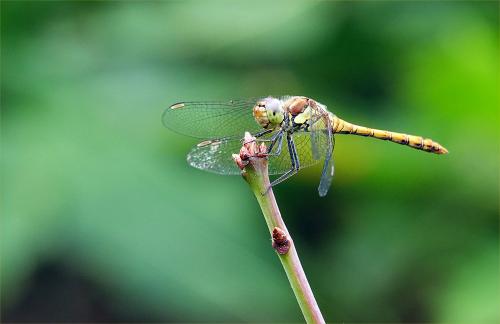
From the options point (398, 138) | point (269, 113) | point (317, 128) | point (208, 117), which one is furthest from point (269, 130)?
point (398, 138)

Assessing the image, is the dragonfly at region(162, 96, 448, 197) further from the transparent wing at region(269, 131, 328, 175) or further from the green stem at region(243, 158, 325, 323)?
the green stem at region(243, 158, 325, 323)

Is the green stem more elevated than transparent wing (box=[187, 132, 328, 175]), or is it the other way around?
the green stem

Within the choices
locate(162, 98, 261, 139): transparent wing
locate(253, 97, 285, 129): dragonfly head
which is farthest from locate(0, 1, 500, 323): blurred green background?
locate(253, 97, 285, 129): dragonfly head

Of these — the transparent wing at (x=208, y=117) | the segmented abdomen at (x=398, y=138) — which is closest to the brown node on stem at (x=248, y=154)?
the transparent wing at (x=208, y=117)

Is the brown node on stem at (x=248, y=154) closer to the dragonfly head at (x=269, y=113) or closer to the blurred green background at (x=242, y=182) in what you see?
the dragonfly head at (x=269, y=113)

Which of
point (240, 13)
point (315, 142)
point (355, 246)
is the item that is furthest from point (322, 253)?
point (240, 13)

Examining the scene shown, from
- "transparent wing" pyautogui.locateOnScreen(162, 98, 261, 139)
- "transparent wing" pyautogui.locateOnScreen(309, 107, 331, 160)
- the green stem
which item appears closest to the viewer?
the green stem

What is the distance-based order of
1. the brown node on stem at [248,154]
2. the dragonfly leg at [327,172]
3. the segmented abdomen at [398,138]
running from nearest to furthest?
the brown node on stem at [248,154] → the dragonfly leg at [327,172] → the segmented abdomen at [398,138]
